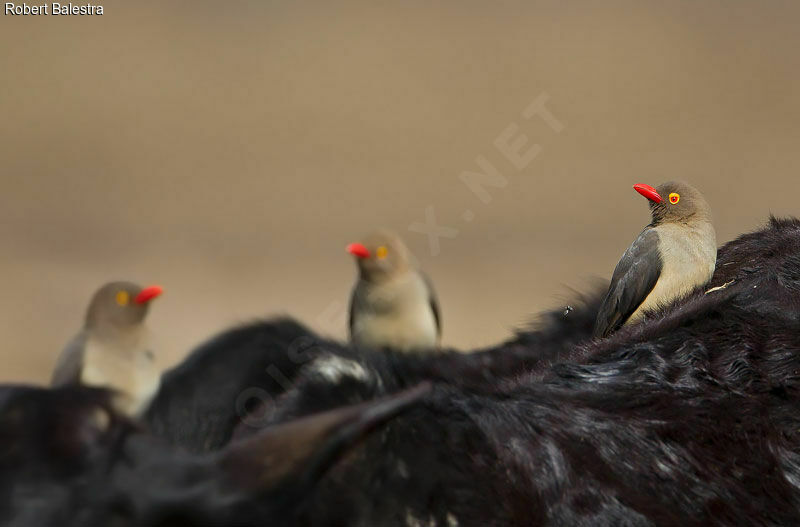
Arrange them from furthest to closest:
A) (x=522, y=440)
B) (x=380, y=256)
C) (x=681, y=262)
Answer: (x=380, y=256) < (x=681, y=262) < (x=522, y=440)

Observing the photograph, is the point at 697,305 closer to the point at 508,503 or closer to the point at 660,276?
the point at 660,276

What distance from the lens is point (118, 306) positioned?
121 cm

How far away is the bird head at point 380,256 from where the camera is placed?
190 centimetres

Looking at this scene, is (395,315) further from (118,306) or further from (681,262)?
(118,306)

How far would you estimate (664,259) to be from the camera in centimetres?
177

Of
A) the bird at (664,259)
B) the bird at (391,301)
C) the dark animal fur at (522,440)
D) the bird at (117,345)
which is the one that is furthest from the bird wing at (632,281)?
the bird at (117,345)

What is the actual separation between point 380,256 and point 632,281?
41 cm

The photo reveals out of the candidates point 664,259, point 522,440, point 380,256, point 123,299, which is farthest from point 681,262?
point 123,299

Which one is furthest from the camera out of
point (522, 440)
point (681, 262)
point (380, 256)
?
point (380, 256)

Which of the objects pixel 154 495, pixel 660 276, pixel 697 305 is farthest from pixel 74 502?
pixel 660 276

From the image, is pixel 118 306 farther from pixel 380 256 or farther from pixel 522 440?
pixel 380 256

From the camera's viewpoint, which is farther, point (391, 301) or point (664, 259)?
point (391, 301)

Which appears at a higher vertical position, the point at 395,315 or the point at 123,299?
the point at 123,299

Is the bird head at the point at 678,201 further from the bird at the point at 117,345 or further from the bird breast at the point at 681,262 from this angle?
the bird at the point at 117,345
